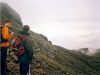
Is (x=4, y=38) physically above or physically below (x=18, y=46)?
above

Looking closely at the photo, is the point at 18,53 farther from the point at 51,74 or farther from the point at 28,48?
the point at 51,74

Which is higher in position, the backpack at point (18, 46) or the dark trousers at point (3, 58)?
the backpack at point (18, 46)

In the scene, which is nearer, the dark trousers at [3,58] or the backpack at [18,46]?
the dark trousers at [3,58]

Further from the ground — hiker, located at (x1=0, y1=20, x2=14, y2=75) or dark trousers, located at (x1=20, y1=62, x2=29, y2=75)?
hiker, located at (x1=0, y1=20, x2=14, y2=75)

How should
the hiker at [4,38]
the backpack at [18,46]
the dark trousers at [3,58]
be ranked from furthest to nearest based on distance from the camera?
1. the backpack at [18,46]
2. the dark trousers at [3,58]
3. the hiker at [4,38]

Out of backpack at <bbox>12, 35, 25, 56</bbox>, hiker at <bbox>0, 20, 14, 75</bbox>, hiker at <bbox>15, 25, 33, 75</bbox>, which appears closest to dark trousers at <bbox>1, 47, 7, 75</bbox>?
hiker at <bbox>0, 20, 14, 75</bbox>

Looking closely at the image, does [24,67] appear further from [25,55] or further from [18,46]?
[18,46]

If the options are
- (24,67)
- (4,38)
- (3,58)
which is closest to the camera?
(4,38)

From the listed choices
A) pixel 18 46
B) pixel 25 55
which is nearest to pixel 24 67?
pixel 25 55

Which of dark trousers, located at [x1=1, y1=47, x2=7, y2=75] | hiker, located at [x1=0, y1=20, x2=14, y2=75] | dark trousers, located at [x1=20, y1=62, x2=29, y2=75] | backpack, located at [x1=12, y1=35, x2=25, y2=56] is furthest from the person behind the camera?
dark trousers, located at [x1=20, y1=62, x2=29, y2=75]

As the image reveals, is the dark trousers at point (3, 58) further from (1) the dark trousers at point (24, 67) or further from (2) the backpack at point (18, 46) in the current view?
(1) the dark trousers at point (24, 67)

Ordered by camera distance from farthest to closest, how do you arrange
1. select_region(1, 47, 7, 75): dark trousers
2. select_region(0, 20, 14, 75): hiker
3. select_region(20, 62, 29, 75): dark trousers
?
select_region(20, 62, 29, 75): dark trousers < select_region(1, 47, 7, 75): dark trousers < select_region(0, 20, 14, 75): hiker

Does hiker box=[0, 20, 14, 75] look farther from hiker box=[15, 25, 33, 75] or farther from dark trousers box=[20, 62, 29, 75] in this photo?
dark trousers box=[20, 62, 29, 75]

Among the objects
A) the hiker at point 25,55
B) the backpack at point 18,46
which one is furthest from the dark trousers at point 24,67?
the backpack at point 18,46
